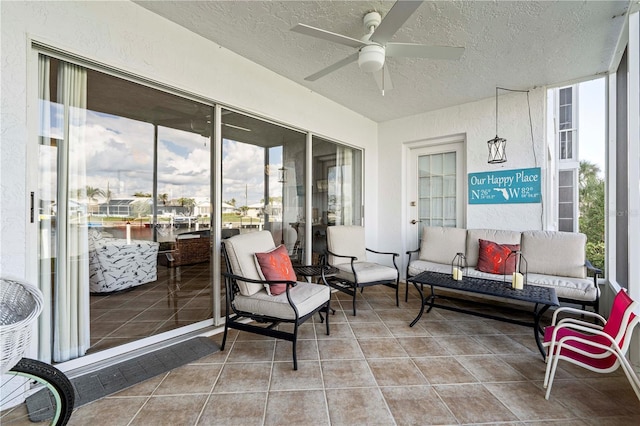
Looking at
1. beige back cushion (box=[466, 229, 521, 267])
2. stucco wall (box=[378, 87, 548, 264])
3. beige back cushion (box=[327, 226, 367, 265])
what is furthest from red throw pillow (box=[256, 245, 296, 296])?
stucco wall (box=[378, 87, 548, 264])

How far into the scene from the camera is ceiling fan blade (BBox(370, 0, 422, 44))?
151 cm

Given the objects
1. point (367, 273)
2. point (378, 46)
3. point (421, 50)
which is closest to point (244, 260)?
point (367, 273)

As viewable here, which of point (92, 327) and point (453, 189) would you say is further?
point (453, 189)

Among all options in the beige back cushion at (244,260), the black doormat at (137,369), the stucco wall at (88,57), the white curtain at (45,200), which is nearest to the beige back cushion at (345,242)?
the beige back cushion at (244,260)

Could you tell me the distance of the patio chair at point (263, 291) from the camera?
2.17 metres

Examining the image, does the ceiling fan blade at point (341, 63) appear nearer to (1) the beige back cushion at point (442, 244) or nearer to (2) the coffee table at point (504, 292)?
(2) the coffee table at point (504, 292)

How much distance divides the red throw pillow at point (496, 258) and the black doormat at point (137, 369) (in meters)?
3.02

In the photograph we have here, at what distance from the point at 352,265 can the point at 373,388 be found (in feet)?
4.96

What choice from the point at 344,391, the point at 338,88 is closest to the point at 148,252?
the point at 344,391

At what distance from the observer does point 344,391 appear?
5.86 feet

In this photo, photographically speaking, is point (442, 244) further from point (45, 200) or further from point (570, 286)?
point (45, 200)

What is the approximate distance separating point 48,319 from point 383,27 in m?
2.87

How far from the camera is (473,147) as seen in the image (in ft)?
13.1

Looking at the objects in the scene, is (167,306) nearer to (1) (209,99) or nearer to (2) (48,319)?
(2) (48,319)
